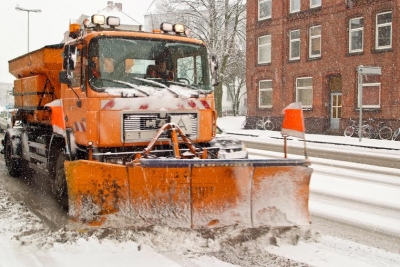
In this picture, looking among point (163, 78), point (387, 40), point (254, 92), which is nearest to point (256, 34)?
point (254, 92)

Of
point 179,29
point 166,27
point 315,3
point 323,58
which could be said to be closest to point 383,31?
point 323,58

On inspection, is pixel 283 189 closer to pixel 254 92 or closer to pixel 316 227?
pixel 316 227

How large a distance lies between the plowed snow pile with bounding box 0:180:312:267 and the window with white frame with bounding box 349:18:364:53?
2199 cm

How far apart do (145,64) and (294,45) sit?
24.3m

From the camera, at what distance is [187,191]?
561cm

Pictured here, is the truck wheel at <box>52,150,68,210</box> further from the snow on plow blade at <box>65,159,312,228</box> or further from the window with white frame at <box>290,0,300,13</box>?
the window with white frame at <box>290,0,300,13</box>

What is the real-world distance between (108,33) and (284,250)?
12.7 ft

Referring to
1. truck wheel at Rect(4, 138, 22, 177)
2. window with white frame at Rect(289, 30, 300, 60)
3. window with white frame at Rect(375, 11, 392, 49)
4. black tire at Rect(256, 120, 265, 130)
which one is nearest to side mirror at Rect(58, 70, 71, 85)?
truck wheel at Rect(4, 138, 22, 177)

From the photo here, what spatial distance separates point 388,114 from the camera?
945 inches

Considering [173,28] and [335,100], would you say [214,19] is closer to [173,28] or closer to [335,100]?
[335,100]

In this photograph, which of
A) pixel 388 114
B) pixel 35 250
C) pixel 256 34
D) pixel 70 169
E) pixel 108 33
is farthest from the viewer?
pixel 256 34

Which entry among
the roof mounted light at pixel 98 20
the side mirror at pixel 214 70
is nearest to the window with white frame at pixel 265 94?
the side mirror at pixel 214 70

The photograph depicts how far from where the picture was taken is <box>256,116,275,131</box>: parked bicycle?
101ft

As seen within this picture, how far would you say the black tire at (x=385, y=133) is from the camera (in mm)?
23609
